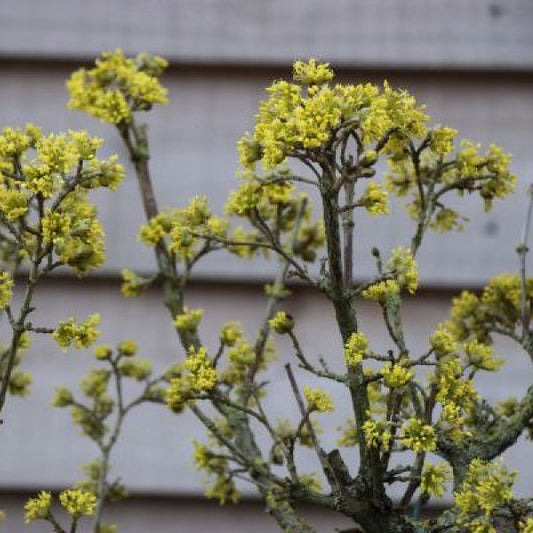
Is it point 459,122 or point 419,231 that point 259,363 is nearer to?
point 419,231

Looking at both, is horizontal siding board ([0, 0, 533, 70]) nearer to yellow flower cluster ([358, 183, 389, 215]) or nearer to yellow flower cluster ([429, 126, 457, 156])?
yellow flower cluster ([429, 126, 457, 156])

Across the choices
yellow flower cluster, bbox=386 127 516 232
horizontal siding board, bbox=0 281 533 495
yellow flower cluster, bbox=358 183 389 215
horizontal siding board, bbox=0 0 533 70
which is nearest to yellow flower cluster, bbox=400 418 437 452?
yellow flower cluster, bbox=358 183 389 215

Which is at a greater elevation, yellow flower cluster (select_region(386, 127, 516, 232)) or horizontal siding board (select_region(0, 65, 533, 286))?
horizontal siding board (select_region(0, 65, 533, 286))

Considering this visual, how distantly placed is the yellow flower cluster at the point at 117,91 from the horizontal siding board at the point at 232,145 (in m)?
0.42

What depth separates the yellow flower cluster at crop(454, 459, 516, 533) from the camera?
546mm

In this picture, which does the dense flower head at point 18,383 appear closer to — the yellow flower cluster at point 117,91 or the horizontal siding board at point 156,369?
the yellow flower cluster at point 117,91

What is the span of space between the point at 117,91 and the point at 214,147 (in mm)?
466

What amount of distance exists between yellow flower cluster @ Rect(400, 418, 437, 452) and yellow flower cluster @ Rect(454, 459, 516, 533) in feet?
0.10

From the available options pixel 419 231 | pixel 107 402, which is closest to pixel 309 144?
pixel 419 231

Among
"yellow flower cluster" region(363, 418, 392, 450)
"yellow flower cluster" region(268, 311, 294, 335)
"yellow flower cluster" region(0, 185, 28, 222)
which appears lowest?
"yellow flower cluster" region(363, 418, 392, 450)

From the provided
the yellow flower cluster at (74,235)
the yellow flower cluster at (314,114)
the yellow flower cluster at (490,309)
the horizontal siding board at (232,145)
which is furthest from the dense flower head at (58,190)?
the horizontal siding board at (232,145)

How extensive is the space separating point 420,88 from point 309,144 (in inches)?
31.1

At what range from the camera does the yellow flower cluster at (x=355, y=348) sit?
1.86ft

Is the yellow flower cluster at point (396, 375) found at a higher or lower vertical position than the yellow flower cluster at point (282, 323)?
lower
